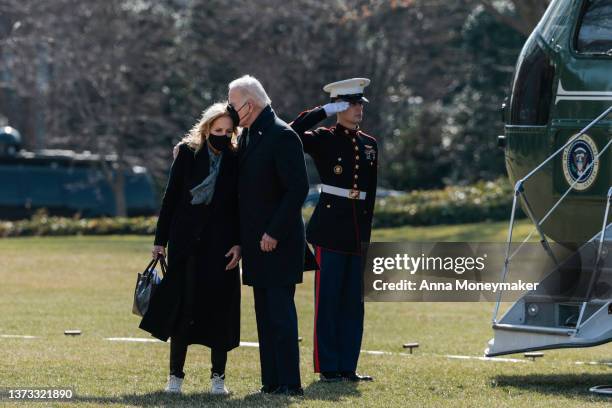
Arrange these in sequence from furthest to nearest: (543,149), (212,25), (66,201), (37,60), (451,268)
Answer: (212,25), (37,60), (66,201), (543,149), (451,268)

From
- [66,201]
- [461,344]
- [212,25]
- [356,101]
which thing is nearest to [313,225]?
[356,101]

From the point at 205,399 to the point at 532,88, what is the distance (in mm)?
3442

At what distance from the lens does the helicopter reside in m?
8.97

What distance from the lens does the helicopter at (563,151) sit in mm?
8969

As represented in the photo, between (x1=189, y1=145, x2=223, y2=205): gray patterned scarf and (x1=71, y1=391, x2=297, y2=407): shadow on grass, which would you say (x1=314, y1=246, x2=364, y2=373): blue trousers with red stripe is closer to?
(x1=71, y1=391, x2=297, y2=407): shadow on grass

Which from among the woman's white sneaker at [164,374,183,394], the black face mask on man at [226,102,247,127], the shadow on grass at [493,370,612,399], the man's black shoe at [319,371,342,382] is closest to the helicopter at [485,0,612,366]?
the shadow on grass at [493,370,612,399]

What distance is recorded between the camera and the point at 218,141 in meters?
8.72

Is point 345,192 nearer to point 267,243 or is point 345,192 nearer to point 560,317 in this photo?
point 267,243

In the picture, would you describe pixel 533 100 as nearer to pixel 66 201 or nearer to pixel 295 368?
pixel 295 368

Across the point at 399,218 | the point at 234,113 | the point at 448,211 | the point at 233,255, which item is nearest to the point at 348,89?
the point at 234,113

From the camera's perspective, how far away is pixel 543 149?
10.1 metres

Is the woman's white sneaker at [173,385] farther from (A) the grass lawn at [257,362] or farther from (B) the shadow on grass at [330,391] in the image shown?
(B) the shadow on grass at [330,391]

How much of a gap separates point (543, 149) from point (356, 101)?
144cm

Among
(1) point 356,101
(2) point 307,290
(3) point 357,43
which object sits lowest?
(2) point 307,290
